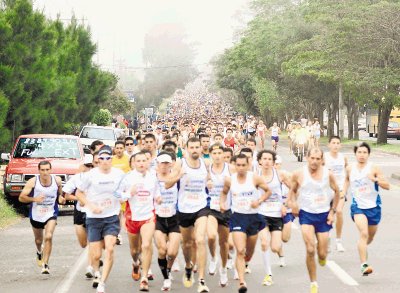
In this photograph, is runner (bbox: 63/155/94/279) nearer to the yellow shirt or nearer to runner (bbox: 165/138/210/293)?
runner (bbox: 165/138/210/293)

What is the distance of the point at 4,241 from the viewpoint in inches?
669

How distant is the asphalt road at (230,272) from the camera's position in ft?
37.9

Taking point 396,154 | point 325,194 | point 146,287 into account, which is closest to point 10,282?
point 146,287

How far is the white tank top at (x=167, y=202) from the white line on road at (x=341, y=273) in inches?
98.0

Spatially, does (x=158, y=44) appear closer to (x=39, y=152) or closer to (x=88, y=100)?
(x=88, y=100)

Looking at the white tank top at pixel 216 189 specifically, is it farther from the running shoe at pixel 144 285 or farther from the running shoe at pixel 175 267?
the running shoe at pixel 175 267

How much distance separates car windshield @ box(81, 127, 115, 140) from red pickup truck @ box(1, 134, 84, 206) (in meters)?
12.9

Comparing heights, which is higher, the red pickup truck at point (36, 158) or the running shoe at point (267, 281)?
the red pickup truck at point (36, 158)

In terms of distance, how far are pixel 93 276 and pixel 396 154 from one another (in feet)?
116

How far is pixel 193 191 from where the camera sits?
11.8 metres

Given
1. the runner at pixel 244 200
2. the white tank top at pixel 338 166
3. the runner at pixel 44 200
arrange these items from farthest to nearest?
the white tank top at pixel 338 166, the runner at pixel 44 200, the runner at pixel 244 200

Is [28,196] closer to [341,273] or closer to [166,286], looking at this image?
[166,286]

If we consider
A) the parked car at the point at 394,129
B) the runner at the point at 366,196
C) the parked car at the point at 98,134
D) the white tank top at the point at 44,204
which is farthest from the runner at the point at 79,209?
the parked car at the point at 394,129

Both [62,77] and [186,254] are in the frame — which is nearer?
[186,254]
